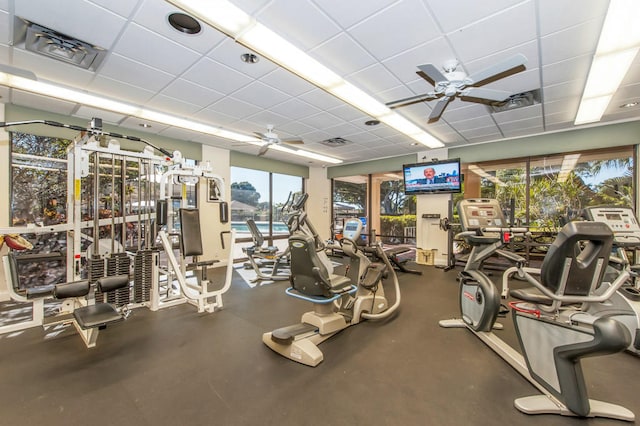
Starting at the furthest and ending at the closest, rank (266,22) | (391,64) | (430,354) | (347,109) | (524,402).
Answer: (347,109) < (391,64) < (430,354) < (266,22) < (524,402)

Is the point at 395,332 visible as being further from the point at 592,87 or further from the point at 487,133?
the point at 487,133

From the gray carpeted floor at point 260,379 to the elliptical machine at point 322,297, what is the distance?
0.42 feet

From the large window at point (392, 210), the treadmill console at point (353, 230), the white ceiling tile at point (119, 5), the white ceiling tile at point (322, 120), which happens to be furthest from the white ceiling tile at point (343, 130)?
the white ceiling tile at point (119, 5)

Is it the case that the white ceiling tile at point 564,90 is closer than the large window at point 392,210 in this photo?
Yes

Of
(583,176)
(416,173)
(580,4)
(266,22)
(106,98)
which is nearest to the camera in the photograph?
(580,4)

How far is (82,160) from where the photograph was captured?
3.28 meters

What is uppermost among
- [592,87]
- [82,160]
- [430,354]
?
[592,87]

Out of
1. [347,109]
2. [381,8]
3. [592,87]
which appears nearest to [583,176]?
[592,87]

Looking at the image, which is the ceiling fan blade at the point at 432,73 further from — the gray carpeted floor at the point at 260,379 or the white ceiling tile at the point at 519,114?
the gray carpeted floor at the point at 260,379

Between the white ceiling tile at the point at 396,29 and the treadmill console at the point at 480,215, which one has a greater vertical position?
the white ceiling tile at the point at 396,29

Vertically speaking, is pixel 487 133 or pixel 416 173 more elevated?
pixel 487 133

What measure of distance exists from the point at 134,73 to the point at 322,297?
11.0 ft

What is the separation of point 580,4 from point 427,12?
3.81ft

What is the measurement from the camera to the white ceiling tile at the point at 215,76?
3.07 m
